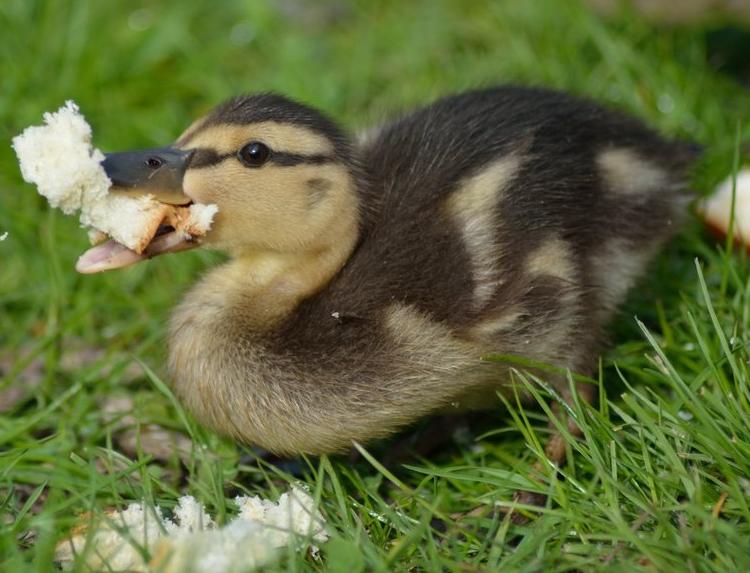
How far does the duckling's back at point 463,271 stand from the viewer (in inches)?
84.4

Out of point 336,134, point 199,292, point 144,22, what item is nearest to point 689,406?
point 336,134

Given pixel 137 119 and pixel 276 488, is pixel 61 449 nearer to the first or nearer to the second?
pixel 276 488

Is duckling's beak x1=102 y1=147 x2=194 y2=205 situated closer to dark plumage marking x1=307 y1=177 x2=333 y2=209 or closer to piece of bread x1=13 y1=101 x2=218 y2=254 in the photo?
piece of bread x1=13 y1=101 x2=218 y2=254

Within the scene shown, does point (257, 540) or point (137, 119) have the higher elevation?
point (137, 119)

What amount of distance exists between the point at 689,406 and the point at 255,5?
2.64 m

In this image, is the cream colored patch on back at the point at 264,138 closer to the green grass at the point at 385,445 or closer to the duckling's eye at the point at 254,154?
the duckling's eye at the point at 254,154

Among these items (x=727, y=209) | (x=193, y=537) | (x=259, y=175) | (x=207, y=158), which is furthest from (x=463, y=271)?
(x=727, y=209)

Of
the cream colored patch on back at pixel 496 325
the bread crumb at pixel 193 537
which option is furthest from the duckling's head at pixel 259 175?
the bread crumb at pixel 193 537

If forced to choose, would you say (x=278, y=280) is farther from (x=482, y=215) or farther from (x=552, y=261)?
(x=552, y=261)

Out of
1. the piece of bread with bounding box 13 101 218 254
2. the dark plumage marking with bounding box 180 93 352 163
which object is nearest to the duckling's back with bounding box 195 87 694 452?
the dark plumage marking with bounding box 180 93 352 163

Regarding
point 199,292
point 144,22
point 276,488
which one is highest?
point 144,22

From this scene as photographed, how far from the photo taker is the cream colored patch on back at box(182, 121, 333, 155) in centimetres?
217

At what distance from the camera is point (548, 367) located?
2178 mm

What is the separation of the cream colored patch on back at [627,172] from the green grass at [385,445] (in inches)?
10.3
